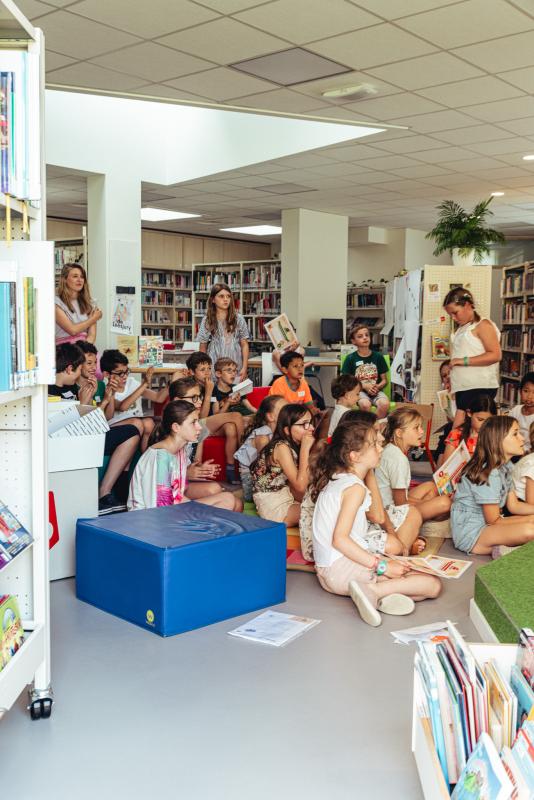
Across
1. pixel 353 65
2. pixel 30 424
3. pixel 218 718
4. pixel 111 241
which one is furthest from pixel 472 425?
pixel 111 241

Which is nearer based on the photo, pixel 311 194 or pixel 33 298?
pixel 33 298

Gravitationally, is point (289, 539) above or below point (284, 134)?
below

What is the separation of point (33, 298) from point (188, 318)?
12201mm

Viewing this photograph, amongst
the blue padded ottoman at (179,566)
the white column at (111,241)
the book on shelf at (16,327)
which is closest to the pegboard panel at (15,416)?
the book on shelf at (16,327)

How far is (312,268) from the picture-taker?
10.9 metres

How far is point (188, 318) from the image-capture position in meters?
14.3

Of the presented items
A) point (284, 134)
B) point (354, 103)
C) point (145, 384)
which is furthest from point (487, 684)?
point (284, 134)

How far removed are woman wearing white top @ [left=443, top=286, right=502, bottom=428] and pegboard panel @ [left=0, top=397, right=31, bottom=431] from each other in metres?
4.00

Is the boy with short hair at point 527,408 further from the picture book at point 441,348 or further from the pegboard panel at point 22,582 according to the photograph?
the pegboard panel at point 22,582

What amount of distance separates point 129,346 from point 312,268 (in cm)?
378

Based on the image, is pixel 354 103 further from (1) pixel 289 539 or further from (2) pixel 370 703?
(2) pixel 370 703

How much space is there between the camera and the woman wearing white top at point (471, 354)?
5797 mm

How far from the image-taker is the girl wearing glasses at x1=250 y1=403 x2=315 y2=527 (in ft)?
14.3

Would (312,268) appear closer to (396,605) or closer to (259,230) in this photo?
(259,230)
